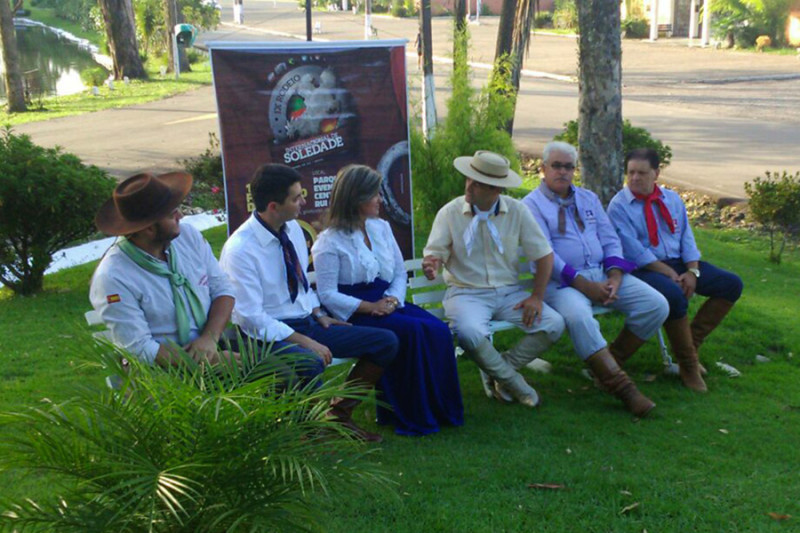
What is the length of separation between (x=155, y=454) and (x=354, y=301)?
251 cm

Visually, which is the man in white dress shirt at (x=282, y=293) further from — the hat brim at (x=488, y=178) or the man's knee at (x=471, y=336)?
the hat brim at (x=488, y=178)

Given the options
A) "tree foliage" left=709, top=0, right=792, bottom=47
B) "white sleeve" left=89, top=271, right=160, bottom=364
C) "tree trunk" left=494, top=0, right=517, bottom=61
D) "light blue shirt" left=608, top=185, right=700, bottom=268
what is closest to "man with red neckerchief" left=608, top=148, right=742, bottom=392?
Result: "light blue shirt" left=608, top=185, right=700, bottom=268

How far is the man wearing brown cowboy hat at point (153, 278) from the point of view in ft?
14.4

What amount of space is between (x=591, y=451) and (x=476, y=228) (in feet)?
5.24

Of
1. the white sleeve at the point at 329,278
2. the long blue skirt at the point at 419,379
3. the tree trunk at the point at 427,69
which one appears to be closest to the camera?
the long blue skirt at the point at 419,379

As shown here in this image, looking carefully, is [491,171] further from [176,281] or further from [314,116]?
[176,281]

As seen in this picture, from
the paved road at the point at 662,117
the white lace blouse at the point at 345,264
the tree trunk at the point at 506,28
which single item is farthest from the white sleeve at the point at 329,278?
the tree trunk at the point at 506,28

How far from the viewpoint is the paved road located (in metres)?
15.8

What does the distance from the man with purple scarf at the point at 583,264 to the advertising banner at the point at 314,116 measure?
1369mm

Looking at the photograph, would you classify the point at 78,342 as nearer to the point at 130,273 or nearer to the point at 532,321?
the point at 130,273

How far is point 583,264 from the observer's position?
618 cm

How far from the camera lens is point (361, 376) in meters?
5.24

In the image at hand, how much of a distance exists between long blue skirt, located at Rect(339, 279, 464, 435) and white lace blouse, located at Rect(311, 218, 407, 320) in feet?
0.51

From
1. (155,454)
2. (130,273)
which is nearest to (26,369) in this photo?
(130,273)
